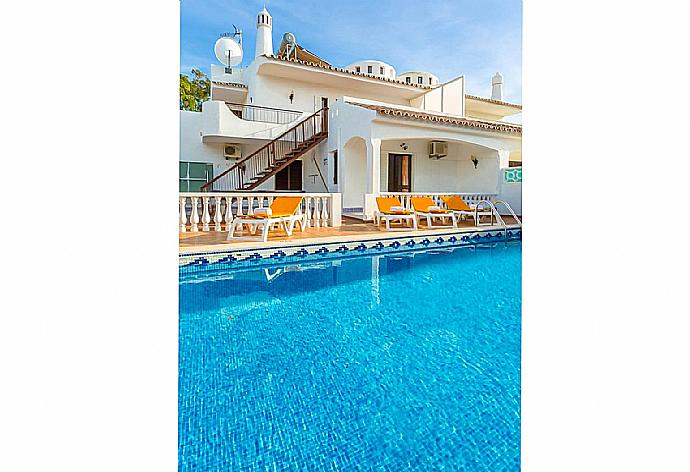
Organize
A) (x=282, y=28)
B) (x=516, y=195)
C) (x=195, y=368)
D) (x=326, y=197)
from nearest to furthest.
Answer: (x=195, y=368)
(x=326, y=197)
(x=516, y=195)
(x=282, y=28)

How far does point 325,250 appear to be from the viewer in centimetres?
884

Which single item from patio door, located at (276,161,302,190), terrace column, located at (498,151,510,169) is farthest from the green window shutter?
terrace column, located at (498,151,510,169)

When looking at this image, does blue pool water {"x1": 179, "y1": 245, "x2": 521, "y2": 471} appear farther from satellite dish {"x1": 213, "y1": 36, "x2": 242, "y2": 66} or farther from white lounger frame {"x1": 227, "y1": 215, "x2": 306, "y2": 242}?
satellite dish {"x1": 213, "y1": 36, "x2": 242, "y2": 66}

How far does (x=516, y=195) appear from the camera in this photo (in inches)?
579

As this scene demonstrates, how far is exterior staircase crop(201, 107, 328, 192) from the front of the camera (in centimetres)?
1577

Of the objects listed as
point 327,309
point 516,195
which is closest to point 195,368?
point 327,309

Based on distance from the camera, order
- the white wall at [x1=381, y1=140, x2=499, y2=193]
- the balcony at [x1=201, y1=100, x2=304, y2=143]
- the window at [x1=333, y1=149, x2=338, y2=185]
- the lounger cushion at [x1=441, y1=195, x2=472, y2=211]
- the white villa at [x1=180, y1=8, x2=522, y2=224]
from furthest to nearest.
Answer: the white wall at [x1=381, y1=140, x2=499, y2=193] → the balcony at [x1=201, y1=100, x2=304, y2=143] → the window at [x1=333, y1=149, x2=338, y2=185] → the white villa at [x1=180, y1=8, x2=522, y2=224] → the lounger cushion at [x1=441, y1=195, x2=472, y2=211]

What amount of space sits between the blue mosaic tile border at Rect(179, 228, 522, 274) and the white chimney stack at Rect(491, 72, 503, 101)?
15.8 m

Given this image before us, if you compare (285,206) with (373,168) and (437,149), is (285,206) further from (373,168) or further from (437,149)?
(437,149)

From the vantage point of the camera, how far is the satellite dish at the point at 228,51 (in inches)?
856

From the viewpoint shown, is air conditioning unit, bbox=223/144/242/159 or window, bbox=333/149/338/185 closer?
window, bbox=333/149/338/185
